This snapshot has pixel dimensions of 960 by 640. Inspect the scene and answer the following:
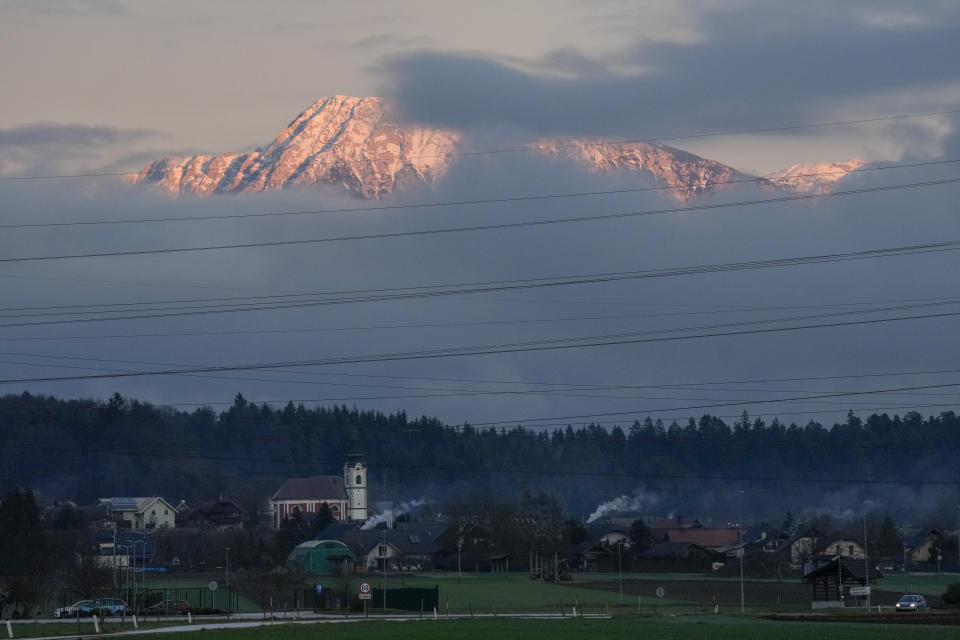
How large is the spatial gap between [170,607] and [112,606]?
427 centimetres

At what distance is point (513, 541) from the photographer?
19525cm

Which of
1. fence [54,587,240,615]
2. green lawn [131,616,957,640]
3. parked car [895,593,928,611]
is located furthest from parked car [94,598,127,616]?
parked car [895,593,928,611]

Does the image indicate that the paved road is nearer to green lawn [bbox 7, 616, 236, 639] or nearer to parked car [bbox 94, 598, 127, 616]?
green lawn [bbox 7, 616, 236, 639]

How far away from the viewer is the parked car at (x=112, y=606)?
3936 inches

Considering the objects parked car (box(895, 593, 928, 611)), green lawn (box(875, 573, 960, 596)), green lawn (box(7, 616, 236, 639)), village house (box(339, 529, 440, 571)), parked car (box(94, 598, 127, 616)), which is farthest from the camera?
village house (box(339, 529, 440, 571))

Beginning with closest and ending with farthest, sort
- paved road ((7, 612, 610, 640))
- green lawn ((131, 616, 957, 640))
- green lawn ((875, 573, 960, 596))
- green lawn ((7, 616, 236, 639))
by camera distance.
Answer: green lawn ((131, 616, 957, 640)) < paved road ((7, 612, 610, 640)) < green lawn ((7, 616, 236, 639)) < green lawn ((875, 573, 960, 596))

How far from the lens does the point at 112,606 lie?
10350cm

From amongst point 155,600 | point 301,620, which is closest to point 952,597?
point 301,620

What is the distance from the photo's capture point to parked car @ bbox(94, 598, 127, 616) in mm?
99975

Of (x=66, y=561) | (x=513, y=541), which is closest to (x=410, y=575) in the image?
(x=513, y=541)

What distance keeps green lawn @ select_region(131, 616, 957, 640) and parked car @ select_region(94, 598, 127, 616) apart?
855 inches

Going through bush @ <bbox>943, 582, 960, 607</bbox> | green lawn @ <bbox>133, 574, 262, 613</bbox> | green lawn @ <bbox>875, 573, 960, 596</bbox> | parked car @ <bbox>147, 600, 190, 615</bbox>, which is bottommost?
green lawn @ <bbox>875, 573, 960, 596</bbox>

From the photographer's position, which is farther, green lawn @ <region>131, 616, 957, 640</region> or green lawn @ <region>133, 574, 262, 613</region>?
green lawn @ <region>133, 574, 262, 613</region>

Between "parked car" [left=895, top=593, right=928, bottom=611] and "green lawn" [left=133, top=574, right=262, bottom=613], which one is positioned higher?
"green lawn" [left=133, top=574, right=262, bottom=613]
